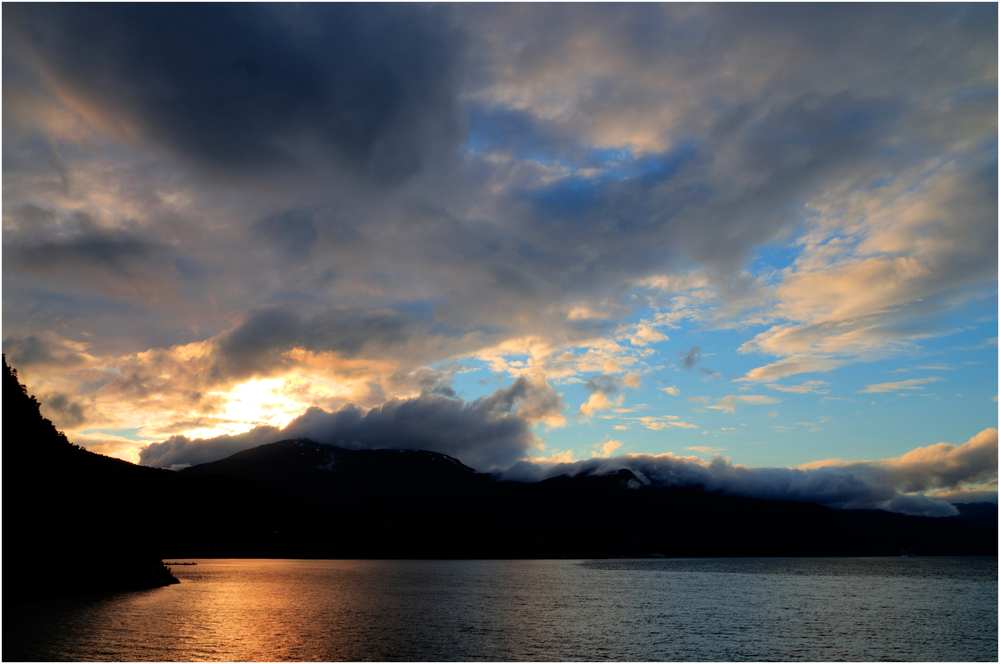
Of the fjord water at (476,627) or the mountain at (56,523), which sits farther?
the mountain at (56,523)

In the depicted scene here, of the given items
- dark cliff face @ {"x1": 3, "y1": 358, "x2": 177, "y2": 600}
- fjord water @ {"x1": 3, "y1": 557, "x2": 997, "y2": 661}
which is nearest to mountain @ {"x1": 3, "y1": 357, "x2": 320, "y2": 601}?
dark cliff face @ {"x1": 3, "y1": 358, "x2": 177, "y2": 600}

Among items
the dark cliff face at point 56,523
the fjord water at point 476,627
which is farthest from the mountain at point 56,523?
the fjord water at point 476,627

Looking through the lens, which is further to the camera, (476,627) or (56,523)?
(56,523)

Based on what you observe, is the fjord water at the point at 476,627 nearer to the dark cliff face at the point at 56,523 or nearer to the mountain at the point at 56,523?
the dark cliff face at the point at 56,523

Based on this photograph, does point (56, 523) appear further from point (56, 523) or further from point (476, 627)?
Answer: point (476, 627)

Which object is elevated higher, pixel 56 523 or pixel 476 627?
pixel 56 523

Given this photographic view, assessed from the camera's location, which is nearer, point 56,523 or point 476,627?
point 476,627

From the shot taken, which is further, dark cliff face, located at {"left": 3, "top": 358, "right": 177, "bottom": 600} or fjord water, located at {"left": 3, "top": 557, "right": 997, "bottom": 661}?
dark cliff face, located at {"left": 3, "top": 358, "right": 177, "bottom": 600}

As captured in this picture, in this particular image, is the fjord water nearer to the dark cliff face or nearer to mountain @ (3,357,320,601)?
the dark cliff face

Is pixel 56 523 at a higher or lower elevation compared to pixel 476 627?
higher

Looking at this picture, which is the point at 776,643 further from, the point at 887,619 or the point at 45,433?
the point at 45,433

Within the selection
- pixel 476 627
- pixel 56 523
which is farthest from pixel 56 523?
pixel 476 627

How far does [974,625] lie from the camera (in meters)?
114

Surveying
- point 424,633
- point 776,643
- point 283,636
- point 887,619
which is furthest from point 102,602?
point 887,619
